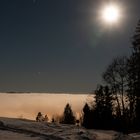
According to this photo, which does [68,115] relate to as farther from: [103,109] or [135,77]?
[135,77]

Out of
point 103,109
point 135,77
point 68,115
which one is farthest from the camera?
point 68,115

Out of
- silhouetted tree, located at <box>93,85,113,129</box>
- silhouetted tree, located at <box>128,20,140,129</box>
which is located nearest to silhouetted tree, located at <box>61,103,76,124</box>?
silhouetted tree, located at <box>93,85,113,129</box>

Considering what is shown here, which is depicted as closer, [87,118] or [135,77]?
[135,77]

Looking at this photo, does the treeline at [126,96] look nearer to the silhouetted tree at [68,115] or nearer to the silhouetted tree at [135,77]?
the silhouetted tree at [135,77]

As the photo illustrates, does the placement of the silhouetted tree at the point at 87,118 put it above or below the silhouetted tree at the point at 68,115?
below

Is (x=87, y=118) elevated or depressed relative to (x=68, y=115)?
depressed

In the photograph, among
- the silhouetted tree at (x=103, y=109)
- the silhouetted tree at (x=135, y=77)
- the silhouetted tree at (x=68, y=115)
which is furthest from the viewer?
the silhouetted tree at (x=68, y=115)

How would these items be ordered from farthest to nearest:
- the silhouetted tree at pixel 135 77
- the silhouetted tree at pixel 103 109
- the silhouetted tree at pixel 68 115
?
the silhouetted tree at pixel 68 115, the silhouetted tree at pixel 103 109, the silhouetted tree at pixel 135 77

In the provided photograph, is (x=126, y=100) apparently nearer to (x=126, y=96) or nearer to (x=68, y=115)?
(x=126, y=96)

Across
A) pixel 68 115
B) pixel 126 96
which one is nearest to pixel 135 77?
pixel 126 96

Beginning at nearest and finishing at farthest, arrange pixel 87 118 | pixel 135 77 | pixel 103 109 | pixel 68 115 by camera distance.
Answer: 1. pixel 135 77
2. pixel 103 109
3. pixel 87 118
4. pixel 68 115

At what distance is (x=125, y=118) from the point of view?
46.8 meters

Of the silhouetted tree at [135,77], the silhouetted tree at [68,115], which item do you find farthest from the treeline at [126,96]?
the silhouetted tree at [68,115]

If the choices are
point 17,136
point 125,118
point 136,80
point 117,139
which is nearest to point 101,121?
point 125,118
